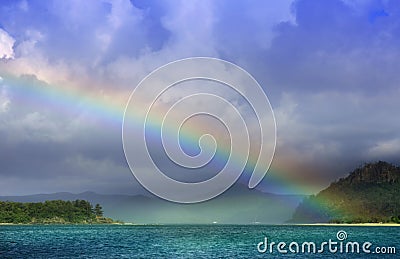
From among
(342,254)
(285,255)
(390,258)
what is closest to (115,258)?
(285,255)

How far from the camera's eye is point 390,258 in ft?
214

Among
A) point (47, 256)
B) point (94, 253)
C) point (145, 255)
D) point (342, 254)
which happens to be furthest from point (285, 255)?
point (47, 256)

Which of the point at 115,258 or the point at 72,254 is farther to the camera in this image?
the point at 72,254

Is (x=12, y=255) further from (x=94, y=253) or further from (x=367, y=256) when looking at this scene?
(x=367, y=256)

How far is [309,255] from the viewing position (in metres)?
66.8

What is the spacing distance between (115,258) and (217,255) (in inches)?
498

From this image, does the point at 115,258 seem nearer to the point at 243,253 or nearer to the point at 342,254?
the point at 243,253

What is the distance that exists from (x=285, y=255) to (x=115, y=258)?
65.8 ft

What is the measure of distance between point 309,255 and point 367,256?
273 inches

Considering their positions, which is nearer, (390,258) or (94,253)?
(390,258)

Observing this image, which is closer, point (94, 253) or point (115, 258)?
point (115, 258)

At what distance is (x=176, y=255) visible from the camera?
67.2 metres

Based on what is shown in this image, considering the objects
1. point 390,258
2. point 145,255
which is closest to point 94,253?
point 145,255

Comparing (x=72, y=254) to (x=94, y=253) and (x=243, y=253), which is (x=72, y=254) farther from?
(x=243, y=253)
